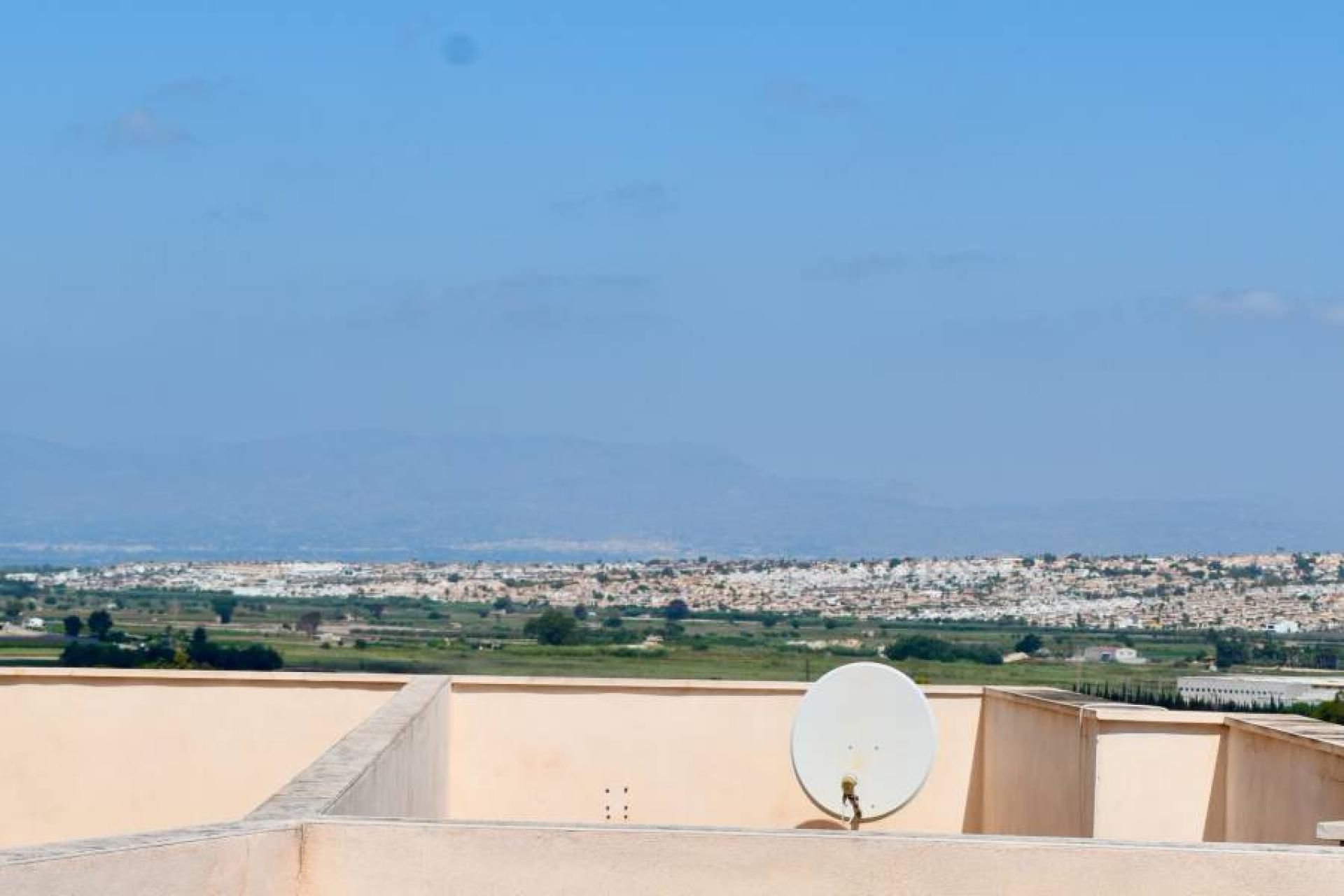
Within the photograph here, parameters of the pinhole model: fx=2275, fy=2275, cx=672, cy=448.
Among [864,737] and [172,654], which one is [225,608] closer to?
[172,654]

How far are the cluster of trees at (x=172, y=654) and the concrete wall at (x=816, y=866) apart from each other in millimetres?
31621

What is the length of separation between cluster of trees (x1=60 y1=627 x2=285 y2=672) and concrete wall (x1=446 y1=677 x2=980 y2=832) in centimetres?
2425

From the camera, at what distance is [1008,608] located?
11131cm

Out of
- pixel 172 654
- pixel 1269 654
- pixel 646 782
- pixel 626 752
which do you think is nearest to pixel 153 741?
pixel 626 752

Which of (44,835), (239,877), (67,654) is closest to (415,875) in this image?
(239,877)

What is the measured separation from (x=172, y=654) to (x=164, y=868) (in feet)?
143

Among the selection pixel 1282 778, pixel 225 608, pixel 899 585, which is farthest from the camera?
pixel 899 585

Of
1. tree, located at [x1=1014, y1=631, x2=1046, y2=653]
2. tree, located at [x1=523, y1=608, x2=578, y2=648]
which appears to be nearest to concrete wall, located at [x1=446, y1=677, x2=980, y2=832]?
tree, located at [x1=1014, y1=631, x2=1046, y2=653]

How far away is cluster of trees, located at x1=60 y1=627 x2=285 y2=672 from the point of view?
148 ft

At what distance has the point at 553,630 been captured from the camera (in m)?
93.2

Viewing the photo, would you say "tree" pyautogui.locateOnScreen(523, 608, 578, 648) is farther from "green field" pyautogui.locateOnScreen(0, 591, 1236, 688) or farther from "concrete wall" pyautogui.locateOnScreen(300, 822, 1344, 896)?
"concrete wall" pyautogui.locateOnScreen(300, 822, 1344, 896)

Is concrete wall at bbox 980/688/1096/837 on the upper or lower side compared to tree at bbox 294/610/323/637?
upper

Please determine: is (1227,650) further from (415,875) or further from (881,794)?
(415,875)

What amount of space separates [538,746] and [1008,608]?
323 feet
